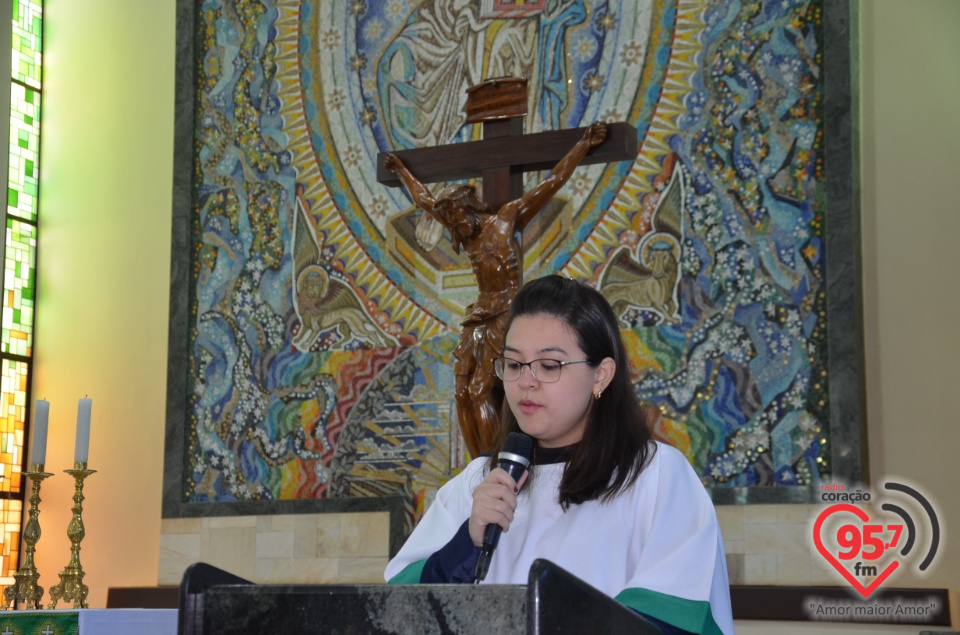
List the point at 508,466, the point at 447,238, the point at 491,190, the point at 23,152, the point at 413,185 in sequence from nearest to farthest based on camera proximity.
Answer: the point at 508,466 → the point at 491,190 → the point at 413,185 → the point at 447,238 → the point at 23,152

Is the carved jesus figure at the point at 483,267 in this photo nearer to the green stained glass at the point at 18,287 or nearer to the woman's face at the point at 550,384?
the woman's face at the point at 550,384

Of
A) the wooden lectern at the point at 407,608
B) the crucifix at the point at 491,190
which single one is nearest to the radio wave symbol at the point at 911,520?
the crucifix at the point at 491,190

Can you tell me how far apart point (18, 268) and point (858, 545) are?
20.6 feet

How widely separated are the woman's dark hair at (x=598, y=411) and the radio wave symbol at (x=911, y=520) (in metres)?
4.02

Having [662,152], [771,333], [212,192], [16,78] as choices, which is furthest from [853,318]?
[16,78]

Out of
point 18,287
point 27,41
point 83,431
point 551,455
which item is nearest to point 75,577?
point 83,431

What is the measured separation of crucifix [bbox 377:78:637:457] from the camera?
5250mm

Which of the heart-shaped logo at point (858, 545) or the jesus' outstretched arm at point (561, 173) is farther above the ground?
the jesus' outstretched arm at point (561, 173)

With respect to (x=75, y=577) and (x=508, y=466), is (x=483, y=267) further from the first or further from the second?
(x=508, y=466)

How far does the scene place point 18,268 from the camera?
8945 millimetres

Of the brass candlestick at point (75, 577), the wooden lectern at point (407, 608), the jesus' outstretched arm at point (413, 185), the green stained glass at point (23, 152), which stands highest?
the green stained glass at point (23, 152)

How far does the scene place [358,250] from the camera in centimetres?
794

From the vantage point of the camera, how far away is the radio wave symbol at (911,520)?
6.06 meters

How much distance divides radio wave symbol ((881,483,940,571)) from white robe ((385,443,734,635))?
4049mm
